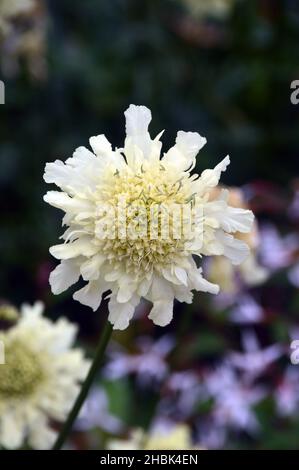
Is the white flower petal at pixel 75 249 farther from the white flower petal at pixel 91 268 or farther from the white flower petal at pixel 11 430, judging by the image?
the white flower petal at pixel 11 430

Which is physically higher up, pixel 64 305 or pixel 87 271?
pixel 64 305

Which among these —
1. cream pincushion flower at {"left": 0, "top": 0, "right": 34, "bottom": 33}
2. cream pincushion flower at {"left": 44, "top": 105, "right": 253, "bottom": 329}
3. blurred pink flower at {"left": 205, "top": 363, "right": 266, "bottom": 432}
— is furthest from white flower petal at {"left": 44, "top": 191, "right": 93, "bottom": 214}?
blurred pink flower at {"left": 205, "top": 363, "right": 266, "bottom": 432}

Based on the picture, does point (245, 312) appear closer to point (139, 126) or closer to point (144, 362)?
point (144, 362)

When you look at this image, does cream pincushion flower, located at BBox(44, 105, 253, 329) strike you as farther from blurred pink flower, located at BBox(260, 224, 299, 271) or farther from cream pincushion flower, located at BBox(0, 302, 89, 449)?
blurred pink flower, located at BBox(260, 224, 299, 271)

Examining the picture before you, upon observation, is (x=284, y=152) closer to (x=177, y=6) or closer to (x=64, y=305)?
(x=177, y=6)

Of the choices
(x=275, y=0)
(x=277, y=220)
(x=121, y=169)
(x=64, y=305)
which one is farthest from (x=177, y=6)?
(x=121, y=169)

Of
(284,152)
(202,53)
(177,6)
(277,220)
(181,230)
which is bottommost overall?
(181,230)

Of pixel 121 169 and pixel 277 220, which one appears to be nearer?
pixel 121 169
